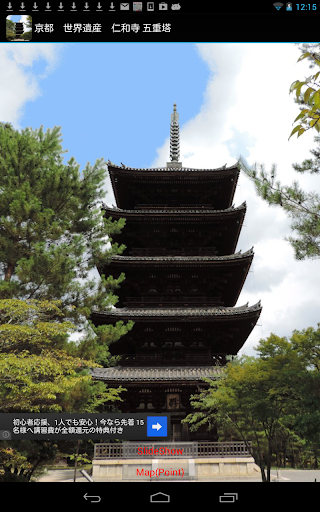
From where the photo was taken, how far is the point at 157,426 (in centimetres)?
354

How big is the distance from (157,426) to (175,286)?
14137mm

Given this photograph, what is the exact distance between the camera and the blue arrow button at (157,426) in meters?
3.52

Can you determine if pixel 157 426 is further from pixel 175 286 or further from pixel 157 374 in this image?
pixel 175 286

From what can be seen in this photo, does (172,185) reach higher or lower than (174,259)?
higher

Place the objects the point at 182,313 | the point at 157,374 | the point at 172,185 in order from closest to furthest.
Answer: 1. the point at 157,374
2. the point at 182,313
3. the point at 172,185

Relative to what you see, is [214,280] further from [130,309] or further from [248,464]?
[248,464]

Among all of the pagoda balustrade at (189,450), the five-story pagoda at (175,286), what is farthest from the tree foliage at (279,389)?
the five-story pagoda at (175,286)

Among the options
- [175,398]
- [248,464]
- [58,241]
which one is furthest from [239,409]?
[58,241]

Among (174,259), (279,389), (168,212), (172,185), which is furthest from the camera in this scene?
(172,185)

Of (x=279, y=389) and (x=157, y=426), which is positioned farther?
(x=279, y=389)

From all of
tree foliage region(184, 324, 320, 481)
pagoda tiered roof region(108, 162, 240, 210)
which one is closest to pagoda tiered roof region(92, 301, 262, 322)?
tree foliage region(184, 324, 320, 481)
